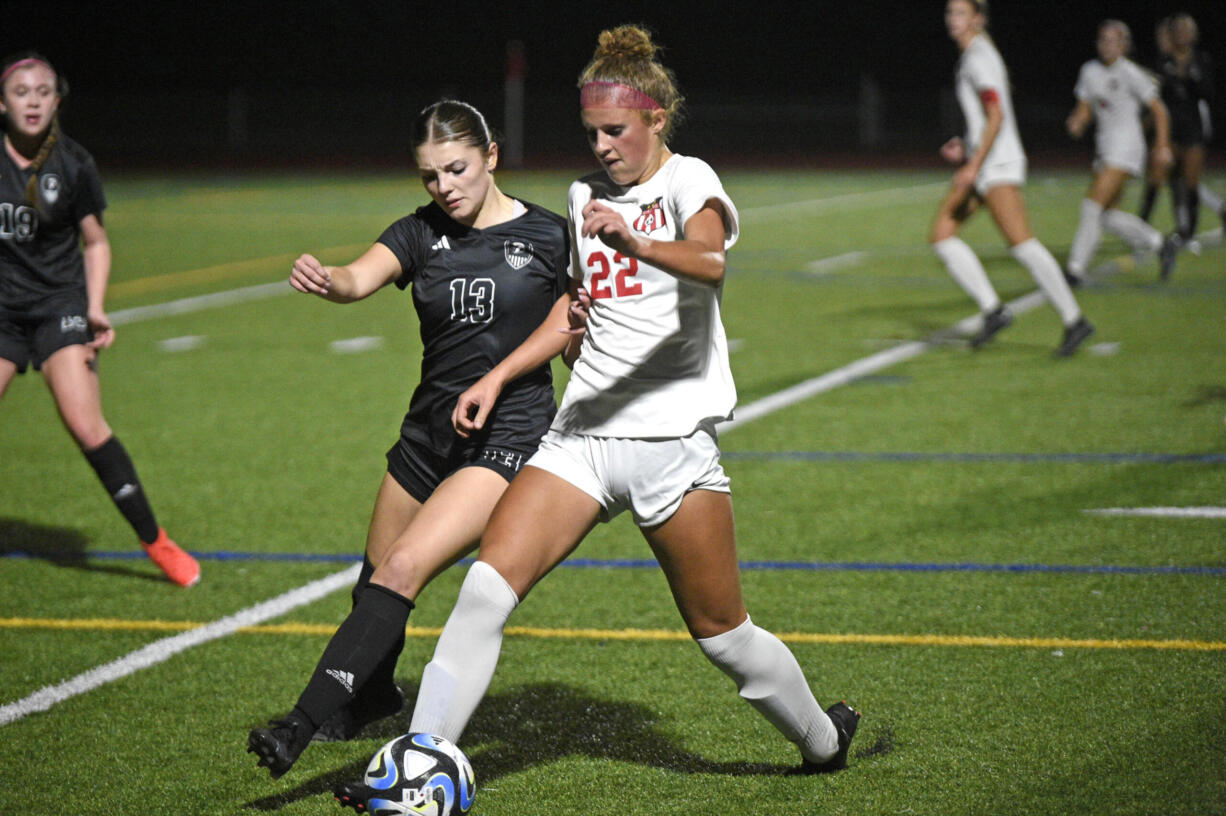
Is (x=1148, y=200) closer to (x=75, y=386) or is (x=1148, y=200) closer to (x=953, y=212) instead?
(x=953, y=212)

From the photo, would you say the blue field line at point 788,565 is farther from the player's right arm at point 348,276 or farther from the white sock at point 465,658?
the white sock at point 465,658

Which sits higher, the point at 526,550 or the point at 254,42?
the point at 526,550

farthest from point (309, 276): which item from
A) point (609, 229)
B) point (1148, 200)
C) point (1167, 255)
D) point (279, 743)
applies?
point (1148, 200)

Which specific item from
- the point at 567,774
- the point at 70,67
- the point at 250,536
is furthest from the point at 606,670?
the point at 70,67

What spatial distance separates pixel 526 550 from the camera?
377cm

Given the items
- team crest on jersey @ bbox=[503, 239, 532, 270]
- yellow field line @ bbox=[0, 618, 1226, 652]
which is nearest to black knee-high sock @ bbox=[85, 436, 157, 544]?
yellow field line @ bbox=[0, 618, 1226, 652]

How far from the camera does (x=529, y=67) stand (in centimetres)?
4781

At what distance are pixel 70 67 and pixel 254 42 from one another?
5.46 metres

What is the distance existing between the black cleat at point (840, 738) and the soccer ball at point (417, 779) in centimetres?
106

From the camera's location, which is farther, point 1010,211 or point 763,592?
point 1010,211

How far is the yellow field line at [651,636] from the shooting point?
17.1 feet

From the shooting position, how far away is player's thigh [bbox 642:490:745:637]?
3807 mm

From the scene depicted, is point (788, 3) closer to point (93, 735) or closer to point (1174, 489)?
point (1174, 489)

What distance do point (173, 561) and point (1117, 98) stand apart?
414 inches
